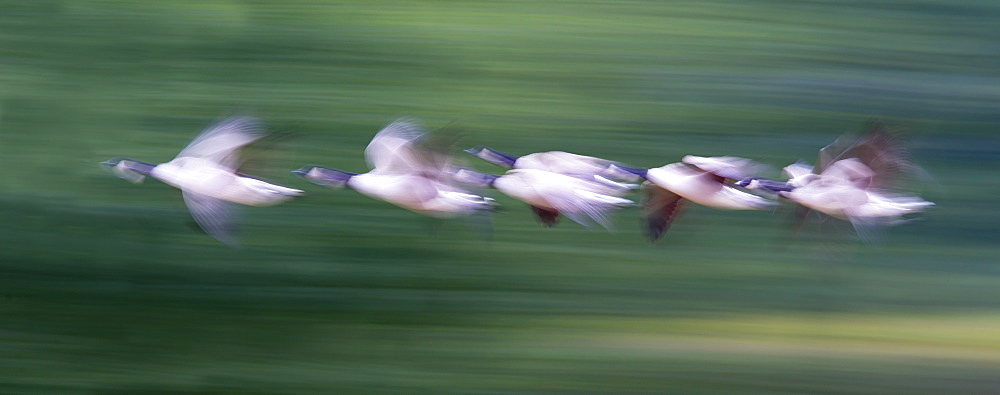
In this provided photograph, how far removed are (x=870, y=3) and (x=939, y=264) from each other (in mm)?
481

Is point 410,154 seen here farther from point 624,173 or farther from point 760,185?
point 760,185

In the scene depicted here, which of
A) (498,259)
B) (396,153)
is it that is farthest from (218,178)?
(498,259)

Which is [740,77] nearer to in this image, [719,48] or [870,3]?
[719,48]

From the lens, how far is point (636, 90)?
1.59 metres

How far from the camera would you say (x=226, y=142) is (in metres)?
0.88

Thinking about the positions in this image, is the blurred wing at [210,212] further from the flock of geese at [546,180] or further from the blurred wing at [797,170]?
the blurred wing at [797,170]

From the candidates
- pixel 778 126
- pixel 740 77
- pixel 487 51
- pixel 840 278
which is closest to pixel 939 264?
pixel 840 278

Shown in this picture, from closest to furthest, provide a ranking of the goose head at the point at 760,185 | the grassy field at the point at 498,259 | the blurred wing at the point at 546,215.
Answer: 1. the goose head at the point at 760,185
2. the blurred wing at the point at 546,215
3. the grassy field at the point at 498,259

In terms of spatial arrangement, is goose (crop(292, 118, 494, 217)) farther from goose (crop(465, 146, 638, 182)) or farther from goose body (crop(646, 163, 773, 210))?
goose body (crop(646, 163, 773, 210))

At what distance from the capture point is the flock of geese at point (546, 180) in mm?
823

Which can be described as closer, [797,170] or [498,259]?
[797,170]

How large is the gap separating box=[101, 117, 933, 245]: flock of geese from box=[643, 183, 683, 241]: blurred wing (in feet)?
0.29

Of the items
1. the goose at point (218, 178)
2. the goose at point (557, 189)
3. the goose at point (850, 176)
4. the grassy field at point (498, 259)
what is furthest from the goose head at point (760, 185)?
the grassy field at point (498, 259)

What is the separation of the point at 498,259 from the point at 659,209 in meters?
0.62
